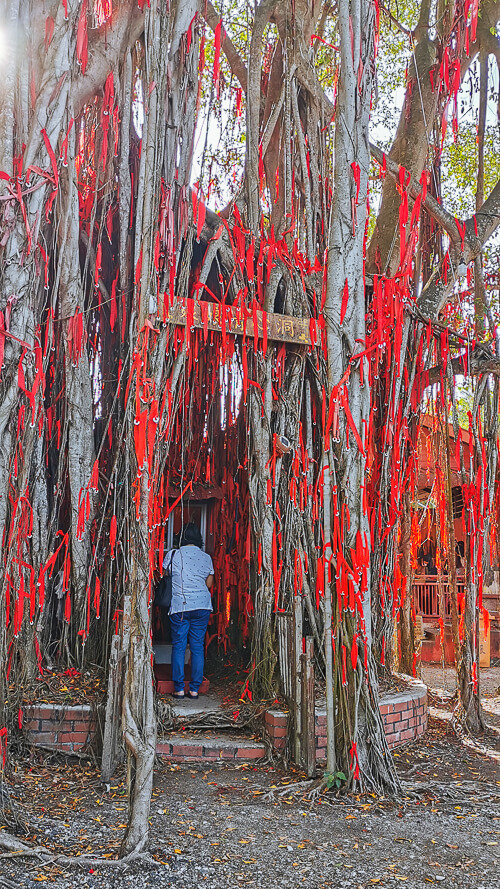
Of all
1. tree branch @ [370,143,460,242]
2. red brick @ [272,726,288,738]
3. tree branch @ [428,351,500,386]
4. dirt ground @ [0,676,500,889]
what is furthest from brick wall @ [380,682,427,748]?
tree branch @ [370,143,460,242]

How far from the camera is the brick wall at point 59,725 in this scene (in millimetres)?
4082

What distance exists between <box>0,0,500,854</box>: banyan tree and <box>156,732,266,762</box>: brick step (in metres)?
0.38

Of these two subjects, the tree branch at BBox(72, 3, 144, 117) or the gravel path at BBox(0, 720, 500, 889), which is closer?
the gravel path at BBox(0, 720, 500, 889)

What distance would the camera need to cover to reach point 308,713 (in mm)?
3859

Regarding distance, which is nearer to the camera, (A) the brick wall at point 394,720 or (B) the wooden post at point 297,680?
(B) the wooden post at point 297,680

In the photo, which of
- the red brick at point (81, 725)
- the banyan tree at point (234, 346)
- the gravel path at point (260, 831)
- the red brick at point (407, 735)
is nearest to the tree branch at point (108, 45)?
the banyan tree at point (234, 346)

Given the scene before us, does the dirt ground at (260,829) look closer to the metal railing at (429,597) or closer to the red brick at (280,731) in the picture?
the red brick at (280,731)

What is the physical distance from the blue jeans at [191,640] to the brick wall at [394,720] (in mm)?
906

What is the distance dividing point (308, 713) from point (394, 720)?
914 mm

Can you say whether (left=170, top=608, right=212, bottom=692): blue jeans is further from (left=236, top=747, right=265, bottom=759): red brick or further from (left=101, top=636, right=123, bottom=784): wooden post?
(left=101, top=636, right=123, bottom=784): wooden post

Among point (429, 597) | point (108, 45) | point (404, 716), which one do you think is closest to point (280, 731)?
point (404, 716)

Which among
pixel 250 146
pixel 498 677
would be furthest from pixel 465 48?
pixel 498 677

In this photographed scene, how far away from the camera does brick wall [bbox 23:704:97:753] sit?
4082mm

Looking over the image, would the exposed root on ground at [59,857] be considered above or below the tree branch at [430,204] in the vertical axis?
below
